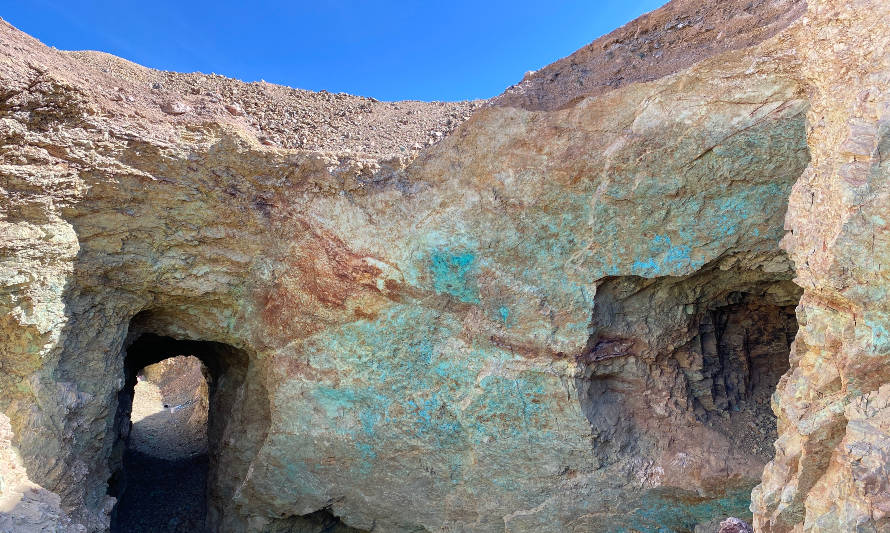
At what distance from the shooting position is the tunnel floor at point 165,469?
261 inches

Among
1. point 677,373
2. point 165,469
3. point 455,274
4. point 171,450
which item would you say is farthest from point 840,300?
point 171,450

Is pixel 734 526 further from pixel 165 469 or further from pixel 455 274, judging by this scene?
pixel 165 469

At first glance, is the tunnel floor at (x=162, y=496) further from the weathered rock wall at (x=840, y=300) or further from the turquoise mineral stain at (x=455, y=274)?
the weathered rock wall at (x=840, y=300)

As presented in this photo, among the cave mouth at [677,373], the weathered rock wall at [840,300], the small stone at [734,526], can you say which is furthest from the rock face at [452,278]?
the weathered rock wall at [840,300]

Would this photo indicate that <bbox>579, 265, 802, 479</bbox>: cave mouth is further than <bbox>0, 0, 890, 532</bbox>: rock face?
Yes

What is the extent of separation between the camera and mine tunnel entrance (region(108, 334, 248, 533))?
19.7 ft

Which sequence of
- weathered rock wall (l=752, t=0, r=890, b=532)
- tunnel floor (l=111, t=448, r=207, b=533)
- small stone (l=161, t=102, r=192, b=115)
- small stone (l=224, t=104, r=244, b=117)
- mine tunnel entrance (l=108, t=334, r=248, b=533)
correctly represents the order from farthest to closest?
1. tunnel floor (l=111, t=448, r=207, b=533)
2. mine tunnel entrance (l=108, t=334, r=248, b=533)
3. small stone (l=224, t=104, r=244, b=117)
4. small stone (l=161, t=102, r=192, b=115)
5. weathered rock wall (l=752, t=0, r=890, b=532)

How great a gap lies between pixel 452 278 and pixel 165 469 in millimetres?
5790

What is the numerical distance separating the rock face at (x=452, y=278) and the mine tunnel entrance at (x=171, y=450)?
46.0 inches

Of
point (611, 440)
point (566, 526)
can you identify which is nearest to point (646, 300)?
→ point (611, 440)

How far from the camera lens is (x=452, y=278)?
4.33 m

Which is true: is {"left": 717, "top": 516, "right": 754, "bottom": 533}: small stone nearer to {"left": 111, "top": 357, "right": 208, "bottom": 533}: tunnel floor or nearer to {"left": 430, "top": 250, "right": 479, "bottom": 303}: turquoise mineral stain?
{"left": 430, "top": 250, "right": 479, "bottom": 303}: turquoise mineral stain

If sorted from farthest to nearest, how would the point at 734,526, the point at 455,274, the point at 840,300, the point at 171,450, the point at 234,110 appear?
the point at 171,450 → the point at 234,110 → the point at 455,274 → the point at 734,526 → the point at 840,300

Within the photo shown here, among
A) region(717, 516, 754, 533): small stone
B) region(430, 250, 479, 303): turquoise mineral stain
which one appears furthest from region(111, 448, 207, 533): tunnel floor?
region(717, 516, 754, 533): small stone
